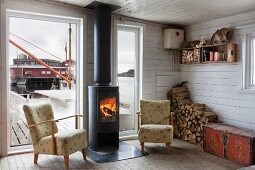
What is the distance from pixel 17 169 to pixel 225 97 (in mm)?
3531

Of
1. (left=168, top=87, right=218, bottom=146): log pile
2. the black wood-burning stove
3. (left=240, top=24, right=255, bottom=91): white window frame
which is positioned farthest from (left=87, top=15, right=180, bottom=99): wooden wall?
(left=240, top=24, right=255, bottom=91): white window frame

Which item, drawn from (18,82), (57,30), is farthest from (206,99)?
(18,82)

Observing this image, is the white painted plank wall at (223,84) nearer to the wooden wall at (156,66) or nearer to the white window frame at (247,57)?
the white window frame at (247,57)

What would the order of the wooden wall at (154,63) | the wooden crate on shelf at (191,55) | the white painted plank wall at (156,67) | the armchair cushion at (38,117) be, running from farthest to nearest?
the white painted plank wall at (156,67)
the wooden crate on shelf at (191,55)
the wooden wall at (154,63)
the armchair cushion at (38,117)

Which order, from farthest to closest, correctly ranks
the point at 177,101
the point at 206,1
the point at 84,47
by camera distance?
the point at 177,101, the point at 84,47, the point at 206,1

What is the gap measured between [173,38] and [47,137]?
312 cm

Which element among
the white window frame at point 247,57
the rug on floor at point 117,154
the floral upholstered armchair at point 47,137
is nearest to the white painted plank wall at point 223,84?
the white window frame at point 247,57

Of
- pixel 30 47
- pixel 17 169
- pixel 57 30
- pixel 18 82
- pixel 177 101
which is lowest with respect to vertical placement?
pixel 17 169

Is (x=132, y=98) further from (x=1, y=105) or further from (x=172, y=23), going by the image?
(x=1, y=105)

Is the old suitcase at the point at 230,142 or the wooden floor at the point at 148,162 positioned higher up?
the old suitcase at the point at 230,142

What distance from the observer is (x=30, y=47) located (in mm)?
4438

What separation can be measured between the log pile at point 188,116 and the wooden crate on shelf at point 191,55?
60cm

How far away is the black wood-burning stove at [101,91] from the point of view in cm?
429

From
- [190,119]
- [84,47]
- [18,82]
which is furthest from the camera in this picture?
[190,119]
